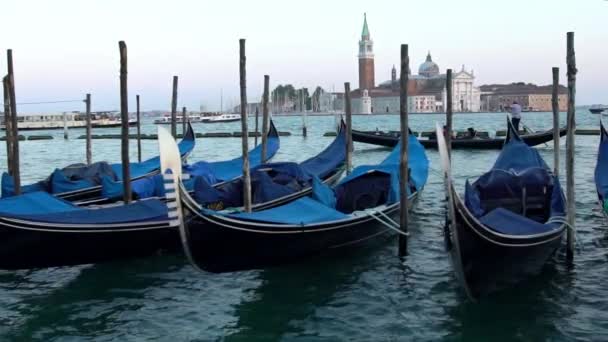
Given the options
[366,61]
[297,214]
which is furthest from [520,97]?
[297,214]

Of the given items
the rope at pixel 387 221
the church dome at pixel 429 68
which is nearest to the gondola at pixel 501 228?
the rope at pixel 387 221

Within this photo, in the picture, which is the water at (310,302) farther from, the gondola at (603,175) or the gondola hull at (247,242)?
the gondola at (603,175)

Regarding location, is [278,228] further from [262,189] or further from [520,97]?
[520,97]

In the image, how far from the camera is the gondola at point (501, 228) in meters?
4.14

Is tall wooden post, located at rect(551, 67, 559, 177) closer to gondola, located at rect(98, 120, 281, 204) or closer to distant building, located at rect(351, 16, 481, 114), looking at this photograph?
gondola, located at rect(98, 120, 281, 204)

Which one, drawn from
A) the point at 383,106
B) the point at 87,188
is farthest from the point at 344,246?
the point at 383,106

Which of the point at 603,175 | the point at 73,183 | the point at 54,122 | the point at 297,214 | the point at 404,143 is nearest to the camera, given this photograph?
the point at 297,214

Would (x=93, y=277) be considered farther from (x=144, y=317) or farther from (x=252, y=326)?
(x=252, y=326)

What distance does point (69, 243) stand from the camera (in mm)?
5055

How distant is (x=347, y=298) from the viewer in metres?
4.92

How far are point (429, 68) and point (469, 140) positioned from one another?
267 ft

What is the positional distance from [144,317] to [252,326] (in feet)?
2.42

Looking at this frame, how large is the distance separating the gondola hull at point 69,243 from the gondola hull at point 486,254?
235 cm

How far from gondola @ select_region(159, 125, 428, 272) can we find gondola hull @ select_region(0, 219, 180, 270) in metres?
0.73
